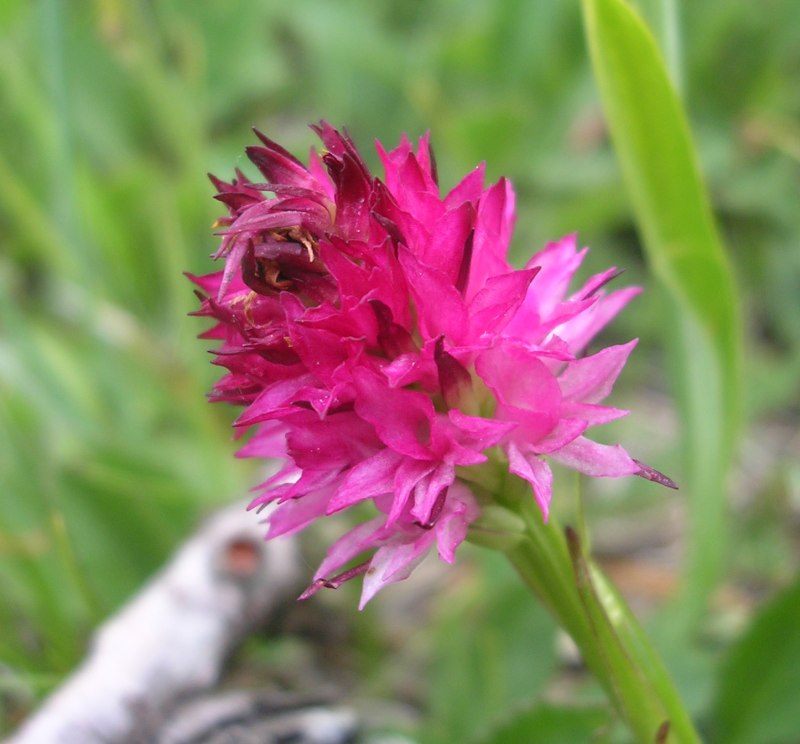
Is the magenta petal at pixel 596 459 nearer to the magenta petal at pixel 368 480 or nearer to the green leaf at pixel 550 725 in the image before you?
the magenta petal at pixel 368 480

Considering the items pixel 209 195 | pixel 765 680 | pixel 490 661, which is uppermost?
pixel 209 195

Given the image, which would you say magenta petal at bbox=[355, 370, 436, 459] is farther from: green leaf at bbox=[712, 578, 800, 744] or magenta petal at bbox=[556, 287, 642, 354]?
green leaf at bbox=[712, 578, 800, 744]

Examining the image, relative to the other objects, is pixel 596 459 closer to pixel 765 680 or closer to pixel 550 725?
pixel 550 725

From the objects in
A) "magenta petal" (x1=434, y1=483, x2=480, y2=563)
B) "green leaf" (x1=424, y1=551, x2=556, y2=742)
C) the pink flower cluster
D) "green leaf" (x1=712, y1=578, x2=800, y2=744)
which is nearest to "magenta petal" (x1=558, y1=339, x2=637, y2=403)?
the pink flower cluster

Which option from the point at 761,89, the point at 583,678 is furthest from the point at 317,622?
the point at 761,89

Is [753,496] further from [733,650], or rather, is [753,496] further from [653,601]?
[733,650]

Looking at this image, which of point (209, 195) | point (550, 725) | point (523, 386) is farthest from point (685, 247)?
point (209, 195)

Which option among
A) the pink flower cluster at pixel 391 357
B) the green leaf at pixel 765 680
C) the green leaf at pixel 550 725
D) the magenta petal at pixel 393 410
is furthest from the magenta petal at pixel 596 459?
the green leaf at pixel 765 680
